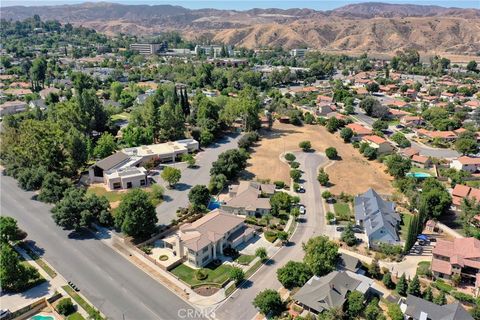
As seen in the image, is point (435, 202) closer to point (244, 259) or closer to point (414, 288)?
point (414, 288)

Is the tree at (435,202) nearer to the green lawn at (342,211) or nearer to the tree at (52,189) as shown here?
the green lawn at (342,211)

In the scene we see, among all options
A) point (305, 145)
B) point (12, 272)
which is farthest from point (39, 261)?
point (305, 145)

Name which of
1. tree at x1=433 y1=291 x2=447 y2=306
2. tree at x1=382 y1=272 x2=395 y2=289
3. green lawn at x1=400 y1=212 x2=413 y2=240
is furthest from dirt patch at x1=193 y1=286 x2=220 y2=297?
green lawn at x1=400 y1=212 x2=413 y2=240

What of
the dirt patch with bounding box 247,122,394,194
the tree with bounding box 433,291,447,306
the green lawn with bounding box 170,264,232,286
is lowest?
the green lawn with bounding box 170,264,232,286

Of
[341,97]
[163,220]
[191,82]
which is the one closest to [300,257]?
[163,220]

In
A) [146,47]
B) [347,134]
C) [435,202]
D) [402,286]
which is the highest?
[146,47]

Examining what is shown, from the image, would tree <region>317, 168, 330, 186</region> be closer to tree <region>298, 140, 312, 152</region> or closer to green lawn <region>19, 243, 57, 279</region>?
tree <region>298, 140, 312, 152</region>

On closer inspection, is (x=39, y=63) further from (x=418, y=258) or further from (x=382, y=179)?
(x=418, y=258)

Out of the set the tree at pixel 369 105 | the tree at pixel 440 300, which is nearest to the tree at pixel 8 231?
the tree at pixel 440 300
